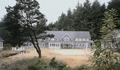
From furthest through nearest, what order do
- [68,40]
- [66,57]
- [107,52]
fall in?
[68,40], [66,57], [107,52]

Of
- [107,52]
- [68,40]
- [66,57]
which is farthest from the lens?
[68,40]

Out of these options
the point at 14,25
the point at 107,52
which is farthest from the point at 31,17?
the point at 107,52

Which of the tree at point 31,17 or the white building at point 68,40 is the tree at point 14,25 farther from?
the white building at point 68,40

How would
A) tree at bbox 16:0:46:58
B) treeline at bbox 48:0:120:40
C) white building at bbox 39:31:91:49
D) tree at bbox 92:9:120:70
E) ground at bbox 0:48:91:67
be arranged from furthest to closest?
white building at bbox 39:31:91:49
treeline at bbox 48:0:120:40
tree at bbox 16:0:46:58
ground at bbox 0:48:91:67
tree at bbox 92:9:120:70

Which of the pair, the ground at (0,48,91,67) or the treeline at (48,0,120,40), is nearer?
the ground at (0,48,91,67)

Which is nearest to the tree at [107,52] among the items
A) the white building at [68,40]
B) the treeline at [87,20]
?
the treeline at [87,20]

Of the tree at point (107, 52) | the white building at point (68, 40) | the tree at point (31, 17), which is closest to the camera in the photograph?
the tree at point (107, 52)

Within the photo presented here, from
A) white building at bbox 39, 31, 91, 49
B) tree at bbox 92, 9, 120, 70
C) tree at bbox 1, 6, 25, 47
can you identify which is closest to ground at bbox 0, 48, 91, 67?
tree at bbox 1, 6, 25, 47

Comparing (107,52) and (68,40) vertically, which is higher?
(68,40)

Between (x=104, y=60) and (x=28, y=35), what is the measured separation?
26025mm

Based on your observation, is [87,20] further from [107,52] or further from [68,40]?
[107,52]

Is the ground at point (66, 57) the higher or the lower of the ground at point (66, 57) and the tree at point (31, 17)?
the lower

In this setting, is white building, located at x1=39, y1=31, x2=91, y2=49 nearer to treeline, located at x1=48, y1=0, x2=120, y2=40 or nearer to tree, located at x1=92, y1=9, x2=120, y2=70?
treeline, located at x1=48, y1=0, x2=120, y2=40

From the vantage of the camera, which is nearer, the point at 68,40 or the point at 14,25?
the point at 14,25
